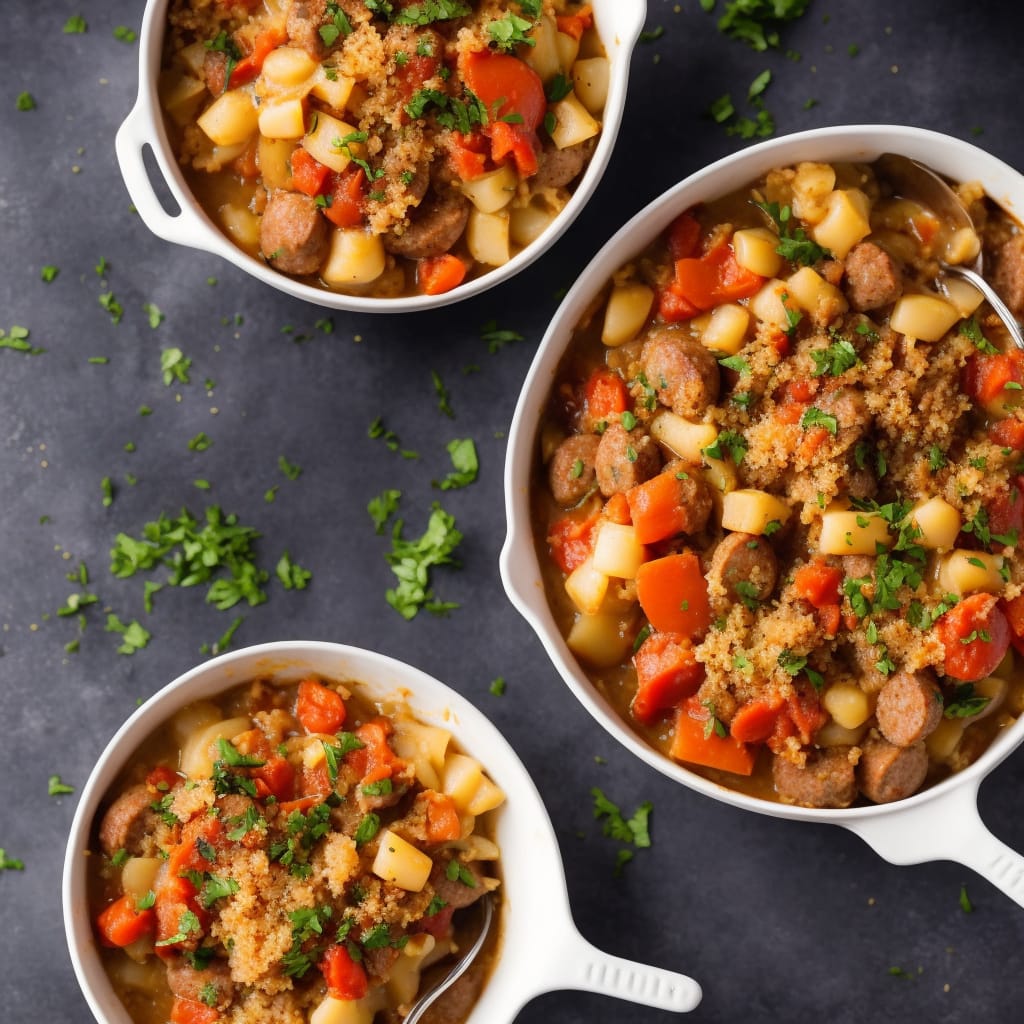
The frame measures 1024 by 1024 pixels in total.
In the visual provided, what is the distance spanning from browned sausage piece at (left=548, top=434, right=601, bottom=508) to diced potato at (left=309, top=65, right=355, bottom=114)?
4.03 ft

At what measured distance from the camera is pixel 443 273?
141 inches

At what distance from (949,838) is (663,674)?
3.18ft

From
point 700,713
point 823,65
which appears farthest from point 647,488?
point 823,65

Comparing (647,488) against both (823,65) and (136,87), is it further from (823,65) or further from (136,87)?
(136,87)

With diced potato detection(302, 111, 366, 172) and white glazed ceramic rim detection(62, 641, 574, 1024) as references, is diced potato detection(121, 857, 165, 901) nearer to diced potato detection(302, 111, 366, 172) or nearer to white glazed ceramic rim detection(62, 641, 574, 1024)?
white glazed ceramic rim detection(62, 641, 574, 1024)

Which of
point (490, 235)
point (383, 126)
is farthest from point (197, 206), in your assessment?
point (490, 235)

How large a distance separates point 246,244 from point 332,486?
3.01 ft

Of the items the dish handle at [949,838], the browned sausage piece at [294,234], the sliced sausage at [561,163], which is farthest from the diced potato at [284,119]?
the dish handle at [949,838]

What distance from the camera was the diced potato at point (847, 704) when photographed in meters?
3.49

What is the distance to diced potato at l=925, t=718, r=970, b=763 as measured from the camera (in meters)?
3.58

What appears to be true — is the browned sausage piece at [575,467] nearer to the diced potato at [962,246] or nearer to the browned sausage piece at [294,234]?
the browned sausage piece at [294,234]

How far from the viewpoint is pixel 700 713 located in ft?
11.6

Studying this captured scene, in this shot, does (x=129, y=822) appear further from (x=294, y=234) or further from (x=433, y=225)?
(x=433, y=225)

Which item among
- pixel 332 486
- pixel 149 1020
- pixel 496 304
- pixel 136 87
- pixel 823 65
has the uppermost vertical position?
pixel 823 65
